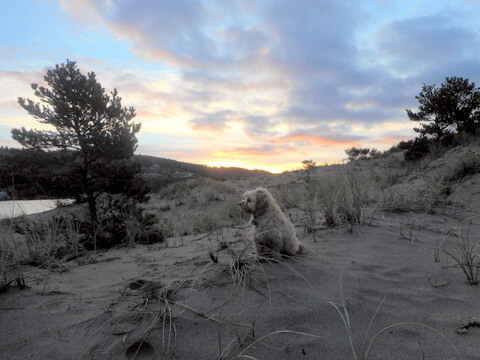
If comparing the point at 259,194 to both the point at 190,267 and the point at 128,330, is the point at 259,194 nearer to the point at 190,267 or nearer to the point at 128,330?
the point at 190,267

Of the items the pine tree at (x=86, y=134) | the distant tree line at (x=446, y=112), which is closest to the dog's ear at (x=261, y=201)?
the pine tree at (x=86, y=134)

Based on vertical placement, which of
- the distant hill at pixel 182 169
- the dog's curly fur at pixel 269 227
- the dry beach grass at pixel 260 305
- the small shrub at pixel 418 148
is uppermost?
the small shrub at pixel 418 148

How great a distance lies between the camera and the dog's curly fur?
336 centimetres

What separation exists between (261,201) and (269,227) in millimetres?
352

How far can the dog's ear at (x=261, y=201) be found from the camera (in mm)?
3549

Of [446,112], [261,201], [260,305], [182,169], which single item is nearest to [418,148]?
[446,112]

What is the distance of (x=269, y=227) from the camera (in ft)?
11.2

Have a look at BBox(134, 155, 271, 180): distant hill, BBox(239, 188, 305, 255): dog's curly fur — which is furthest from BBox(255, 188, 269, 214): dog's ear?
BBox(134, 155, 271, 180): distant hill

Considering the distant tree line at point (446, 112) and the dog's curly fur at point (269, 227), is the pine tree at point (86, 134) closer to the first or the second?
the dog's curly fur at point (269, 227)

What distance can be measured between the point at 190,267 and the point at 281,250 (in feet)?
3.77

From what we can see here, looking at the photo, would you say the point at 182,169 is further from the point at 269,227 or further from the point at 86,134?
the point at 269,227

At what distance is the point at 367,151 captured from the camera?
28.4 m

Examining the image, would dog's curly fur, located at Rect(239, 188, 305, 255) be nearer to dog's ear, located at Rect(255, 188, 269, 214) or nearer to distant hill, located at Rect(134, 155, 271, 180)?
dog's ear, located at Rect(255, 188, 269, 214)

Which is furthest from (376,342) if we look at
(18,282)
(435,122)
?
(435,122)
